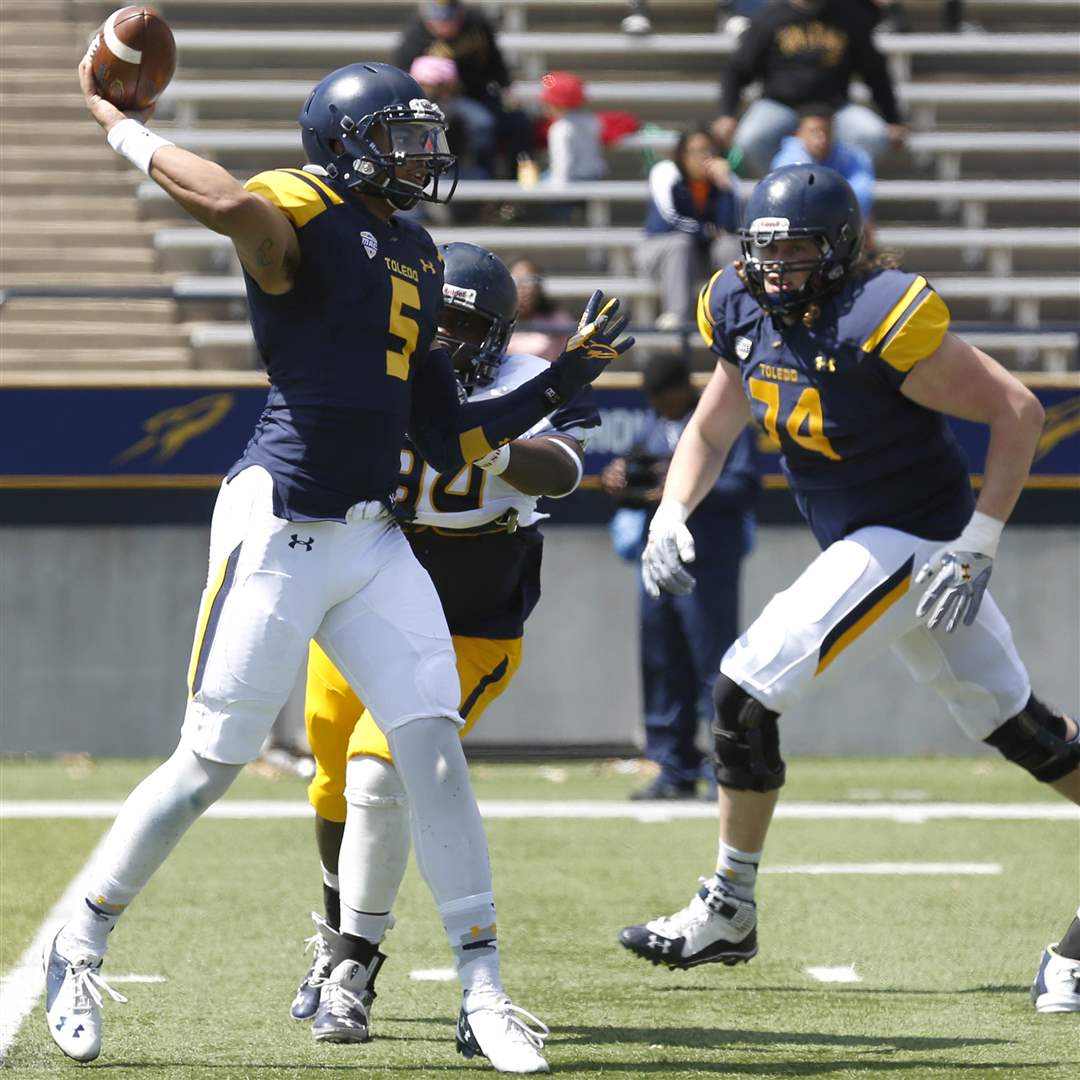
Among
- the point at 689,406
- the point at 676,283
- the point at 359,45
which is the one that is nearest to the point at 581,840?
the point at 689,406

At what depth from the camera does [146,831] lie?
3496 mm

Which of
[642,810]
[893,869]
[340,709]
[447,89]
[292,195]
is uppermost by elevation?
[292,195]

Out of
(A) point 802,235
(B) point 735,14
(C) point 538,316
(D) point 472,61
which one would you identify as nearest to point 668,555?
(A) point 802,235

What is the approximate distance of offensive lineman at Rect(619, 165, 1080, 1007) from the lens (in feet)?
14.4

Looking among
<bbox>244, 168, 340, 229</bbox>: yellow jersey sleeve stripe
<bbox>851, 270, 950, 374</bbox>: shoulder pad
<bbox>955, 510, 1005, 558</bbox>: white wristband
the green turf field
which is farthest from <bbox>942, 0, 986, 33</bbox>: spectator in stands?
→ <bbox>244, 168, 340, 229</bbox>: yellow jersey sleeve stripe

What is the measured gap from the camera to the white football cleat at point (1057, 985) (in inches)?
164

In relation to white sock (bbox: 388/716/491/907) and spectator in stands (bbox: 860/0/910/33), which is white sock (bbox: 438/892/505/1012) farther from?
spectator in stands (bbox: 860/0/910/33)

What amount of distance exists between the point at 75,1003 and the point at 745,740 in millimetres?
1668

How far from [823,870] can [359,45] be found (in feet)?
23.9

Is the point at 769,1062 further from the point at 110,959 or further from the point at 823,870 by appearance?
the point at 823,870

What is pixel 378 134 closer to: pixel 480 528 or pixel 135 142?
pixel 135 142

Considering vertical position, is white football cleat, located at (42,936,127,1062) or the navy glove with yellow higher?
the navy glove with yellow

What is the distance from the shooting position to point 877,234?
36.8ft

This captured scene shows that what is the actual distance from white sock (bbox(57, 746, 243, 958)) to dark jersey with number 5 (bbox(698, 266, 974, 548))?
169 cm
